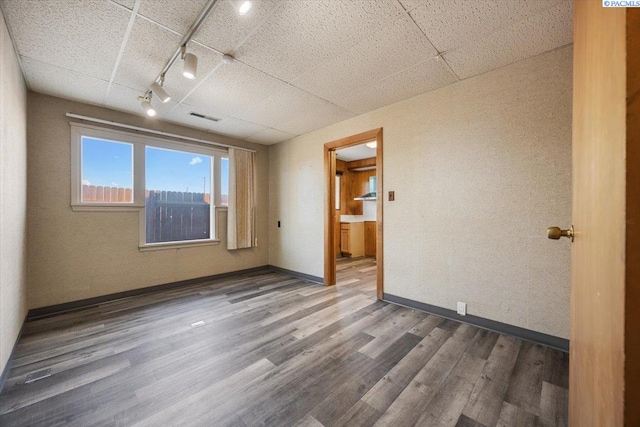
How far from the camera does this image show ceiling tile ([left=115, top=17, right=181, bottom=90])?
1.83 m

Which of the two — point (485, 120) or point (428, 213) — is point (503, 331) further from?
point (485, 120)

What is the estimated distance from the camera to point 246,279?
4215 mm

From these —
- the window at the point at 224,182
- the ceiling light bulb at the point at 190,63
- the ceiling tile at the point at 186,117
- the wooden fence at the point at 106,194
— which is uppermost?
the ceiling tile at the point at 186,117

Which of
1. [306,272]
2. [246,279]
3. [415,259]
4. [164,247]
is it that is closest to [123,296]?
[164,247]

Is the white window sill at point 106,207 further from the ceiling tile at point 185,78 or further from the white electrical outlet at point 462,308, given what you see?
the white electrical outlet at point 462,308

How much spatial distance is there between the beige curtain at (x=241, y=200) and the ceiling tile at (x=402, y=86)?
7.23ft

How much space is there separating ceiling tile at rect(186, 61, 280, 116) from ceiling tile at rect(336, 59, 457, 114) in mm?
949

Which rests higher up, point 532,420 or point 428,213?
point 428,213

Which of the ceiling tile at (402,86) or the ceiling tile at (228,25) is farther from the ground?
the ceiling tile at (402,86)

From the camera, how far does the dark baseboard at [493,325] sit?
2008 mm

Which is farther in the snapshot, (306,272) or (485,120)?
(306,272)

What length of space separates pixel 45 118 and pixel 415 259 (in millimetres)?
4556

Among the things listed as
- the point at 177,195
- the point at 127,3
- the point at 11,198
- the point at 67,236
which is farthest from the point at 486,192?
the point at 67,236

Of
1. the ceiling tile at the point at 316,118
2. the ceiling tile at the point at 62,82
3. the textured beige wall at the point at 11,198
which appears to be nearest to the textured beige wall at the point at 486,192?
the ceiling tile at the point at 316,118
